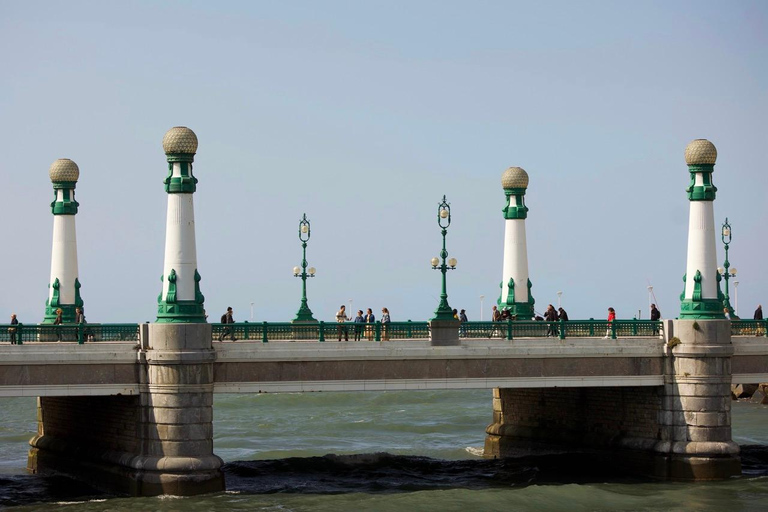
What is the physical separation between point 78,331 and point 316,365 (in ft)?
21.1

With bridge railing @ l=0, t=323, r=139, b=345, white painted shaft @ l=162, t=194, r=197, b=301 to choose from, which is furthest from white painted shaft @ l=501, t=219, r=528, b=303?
bridge railing @ l=0, t=323, r=139, b=345

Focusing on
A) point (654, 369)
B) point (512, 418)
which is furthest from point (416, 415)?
point (654, 369)

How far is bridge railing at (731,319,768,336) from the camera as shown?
4076cm

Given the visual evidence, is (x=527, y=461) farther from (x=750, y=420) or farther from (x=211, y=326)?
(x=750, y=420)

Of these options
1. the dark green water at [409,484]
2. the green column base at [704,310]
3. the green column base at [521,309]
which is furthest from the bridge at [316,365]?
the green column base at [521,309]

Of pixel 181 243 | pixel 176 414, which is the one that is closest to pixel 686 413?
pixel 176 414

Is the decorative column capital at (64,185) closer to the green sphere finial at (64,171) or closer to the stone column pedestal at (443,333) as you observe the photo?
the green sphere finial at (64,171)

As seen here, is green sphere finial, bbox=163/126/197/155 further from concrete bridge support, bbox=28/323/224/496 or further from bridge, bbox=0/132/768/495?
concrete bridge support, bbox=28/323/224/496

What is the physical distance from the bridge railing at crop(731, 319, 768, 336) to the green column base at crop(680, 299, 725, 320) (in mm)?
1955

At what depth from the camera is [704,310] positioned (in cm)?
3884

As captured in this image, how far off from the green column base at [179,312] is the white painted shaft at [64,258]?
873 centimetres

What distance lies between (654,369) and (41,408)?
20458mm

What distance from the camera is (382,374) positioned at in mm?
35875

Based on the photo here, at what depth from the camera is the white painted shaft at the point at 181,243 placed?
34250 mm
